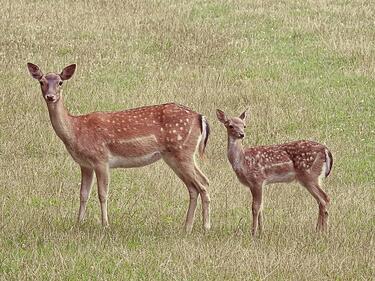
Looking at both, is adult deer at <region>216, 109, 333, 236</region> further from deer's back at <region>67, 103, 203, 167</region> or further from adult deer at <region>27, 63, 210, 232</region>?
deer's back at <region>67, 103, 203, 167</region>

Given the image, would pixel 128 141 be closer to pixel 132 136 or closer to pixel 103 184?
pixel 132 136

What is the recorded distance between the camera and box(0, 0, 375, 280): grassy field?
834 cm

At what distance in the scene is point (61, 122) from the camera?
33.4 feet

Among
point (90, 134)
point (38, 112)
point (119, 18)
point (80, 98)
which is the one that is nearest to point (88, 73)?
point (80, 98)

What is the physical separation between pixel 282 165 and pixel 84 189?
77.4 inches

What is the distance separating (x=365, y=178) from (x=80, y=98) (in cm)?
555

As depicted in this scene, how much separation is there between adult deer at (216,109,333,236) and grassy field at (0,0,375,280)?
0.38m

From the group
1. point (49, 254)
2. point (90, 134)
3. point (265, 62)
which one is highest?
point (265, 62)

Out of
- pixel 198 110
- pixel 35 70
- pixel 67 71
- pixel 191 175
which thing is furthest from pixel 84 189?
pixel 198 110

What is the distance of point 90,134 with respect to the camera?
10.2 metres

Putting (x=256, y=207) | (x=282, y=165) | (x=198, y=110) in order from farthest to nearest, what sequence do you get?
(x=198, y=110), (x=282, y=165), (x=256, y=207)

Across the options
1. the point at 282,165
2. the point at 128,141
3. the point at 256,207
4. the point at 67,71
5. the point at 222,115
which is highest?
the point at 67,71

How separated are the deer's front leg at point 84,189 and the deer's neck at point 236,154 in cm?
142

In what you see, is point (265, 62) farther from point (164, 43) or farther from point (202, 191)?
point (202, 191)
